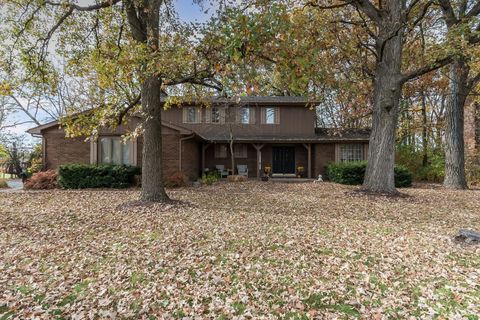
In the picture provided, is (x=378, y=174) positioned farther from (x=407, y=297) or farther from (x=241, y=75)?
(x=407, y=297)

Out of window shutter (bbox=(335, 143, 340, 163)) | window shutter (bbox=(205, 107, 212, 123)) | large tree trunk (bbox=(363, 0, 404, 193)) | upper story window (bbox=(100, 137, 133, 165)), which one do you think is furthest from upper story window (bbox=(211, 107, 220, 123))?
large tree trunk (bbox=(363, 0, 404, 193))

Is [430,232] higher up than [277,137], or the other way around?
[277,137]

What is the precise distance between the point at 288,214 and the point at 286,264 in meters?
3.08

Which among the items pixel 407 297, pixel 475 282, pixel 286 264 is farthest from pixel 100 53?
pixel 475 282

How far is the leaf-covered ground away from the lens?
10.1 ft

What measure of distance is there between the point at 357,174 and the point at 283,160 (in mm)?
5385

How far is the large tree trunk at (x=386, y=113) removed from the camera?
33.0 feet

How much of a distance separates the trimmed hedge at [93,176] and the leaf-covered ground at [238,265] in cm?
531

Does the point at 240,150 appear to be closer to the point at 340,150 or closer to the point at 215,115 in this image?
the point at 215,115

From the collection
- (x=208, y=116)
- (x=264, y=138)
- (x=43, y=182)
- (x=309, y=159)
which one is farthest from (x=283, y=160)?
(x=43, y=182)

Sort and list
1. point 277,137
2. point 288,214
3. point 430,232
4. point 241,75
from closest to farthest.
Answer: point 430,232 → point 241,75 → point 288,214 → point 277,137

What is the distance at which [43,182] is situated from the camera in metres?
12.7

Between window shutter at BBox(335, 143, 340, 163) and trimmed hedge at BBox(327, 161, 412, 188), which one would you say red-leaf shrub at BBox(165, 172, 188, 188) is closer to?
trimmed hedge at BBox(327, 161, 412, 188)

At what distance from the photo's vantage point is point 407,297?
319 centimetres
